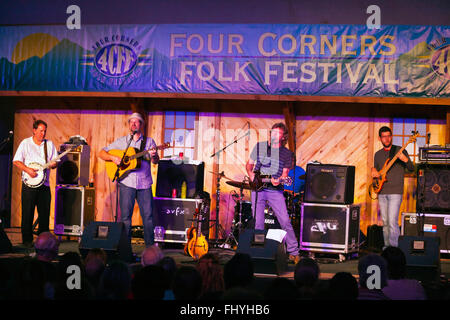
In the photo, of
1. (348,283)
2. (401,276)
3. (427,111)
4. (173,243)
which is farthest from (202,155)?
(348,283)

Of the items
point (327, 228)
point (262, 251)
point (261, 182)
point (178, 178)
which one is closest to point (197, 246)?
point (261, 182)

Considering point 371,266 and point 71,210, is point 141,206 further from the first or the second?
point 371,266

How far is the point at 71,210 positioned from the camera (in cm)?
1055

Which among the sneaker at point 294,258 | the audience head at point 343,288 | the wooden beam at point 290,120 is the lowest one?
the sneaker at point 294,258

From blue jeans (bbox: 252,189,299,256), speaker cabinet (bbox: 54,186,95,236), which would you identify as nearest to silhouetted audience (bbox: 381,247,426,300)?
blue jeans (bbox: 252,189,299,256)

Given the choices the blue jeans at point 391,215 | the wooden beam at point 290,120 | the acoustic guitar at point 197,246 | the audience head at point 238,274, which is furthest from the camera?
the wooden beam at point 290,120

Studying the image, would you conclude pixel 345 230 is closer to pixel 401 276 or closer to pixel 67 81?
pixel 401 276

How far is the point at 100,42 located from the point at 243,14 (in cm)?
289

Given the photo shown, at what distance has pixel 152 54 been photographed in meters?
10.7

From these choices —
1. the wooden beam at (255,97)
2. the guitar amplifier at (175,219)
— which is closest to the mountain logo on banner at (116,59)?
the wooden beam at (255,97)

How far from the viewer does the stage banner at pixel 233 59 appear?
32.8 ft

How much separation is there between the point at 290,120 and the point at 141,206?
3712 millimetres

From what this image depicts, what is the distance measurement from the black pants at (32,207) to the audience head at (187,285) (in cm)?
584

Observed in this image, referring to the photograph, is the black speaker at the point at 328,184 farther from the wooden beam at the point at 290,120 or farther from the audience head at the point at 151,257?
the audience head at the point at 151,257
